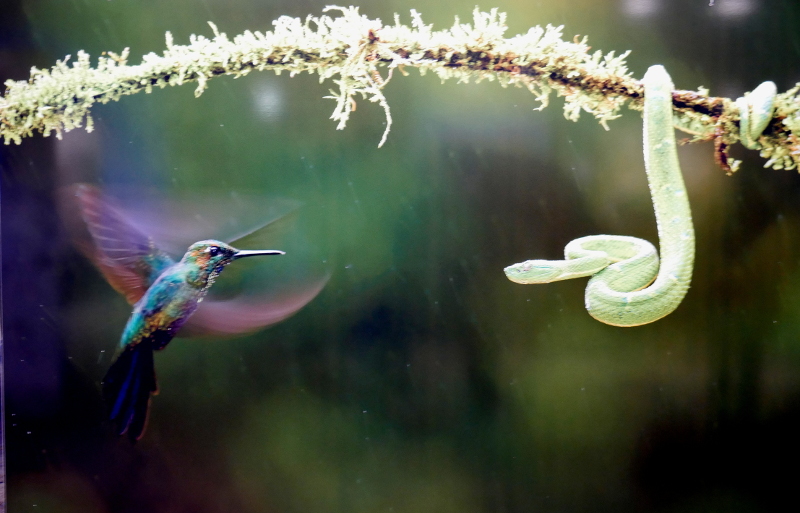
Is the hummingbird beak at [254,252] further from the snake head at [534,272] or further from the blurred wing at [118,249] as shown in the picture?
the snake head at [534,272]

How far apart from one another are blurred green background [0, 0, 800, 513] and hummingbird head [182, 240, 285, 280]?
0.08 meters

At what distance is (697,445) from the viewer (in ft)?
6.01

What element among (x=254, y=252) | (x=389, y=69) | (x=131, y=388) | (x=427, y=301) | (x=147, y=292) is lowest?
(x=131, y=388)

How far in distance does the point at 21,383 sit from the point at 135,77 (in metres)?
1.35

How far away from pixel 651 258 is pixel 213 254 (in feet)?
5.42

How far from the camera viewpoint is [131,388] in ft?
6.29

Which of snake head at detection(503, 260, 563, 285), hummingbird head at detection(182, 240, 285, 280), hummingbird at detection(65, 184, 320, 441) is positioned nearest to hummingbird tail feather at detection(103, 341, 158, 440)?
hummingbird at detection(65, 184, 320, 441)

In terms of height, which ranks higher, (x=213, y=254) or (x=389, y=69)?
(x=389, y=69)

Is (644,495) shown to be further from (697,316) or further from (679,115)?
(679,115)

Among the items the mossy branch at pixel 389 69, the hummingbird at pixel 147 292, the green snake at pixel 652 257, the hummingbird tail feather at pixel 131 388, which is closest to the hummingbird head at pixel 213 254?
the hummingbird at pixel 147 292

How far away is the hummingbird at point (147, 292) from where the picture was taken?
1.84 meters

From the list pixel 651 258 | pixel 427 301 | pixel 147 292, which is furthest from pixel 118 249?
pixel 651 258

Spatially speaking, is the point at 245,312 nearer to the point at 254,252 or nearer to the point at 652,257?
the point at 254,252

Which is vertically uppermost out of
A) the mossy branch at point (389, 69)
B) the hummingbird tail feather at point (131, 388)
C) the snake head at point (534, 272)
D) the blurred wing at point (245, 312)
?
the mossy branch at point (389, 69)
